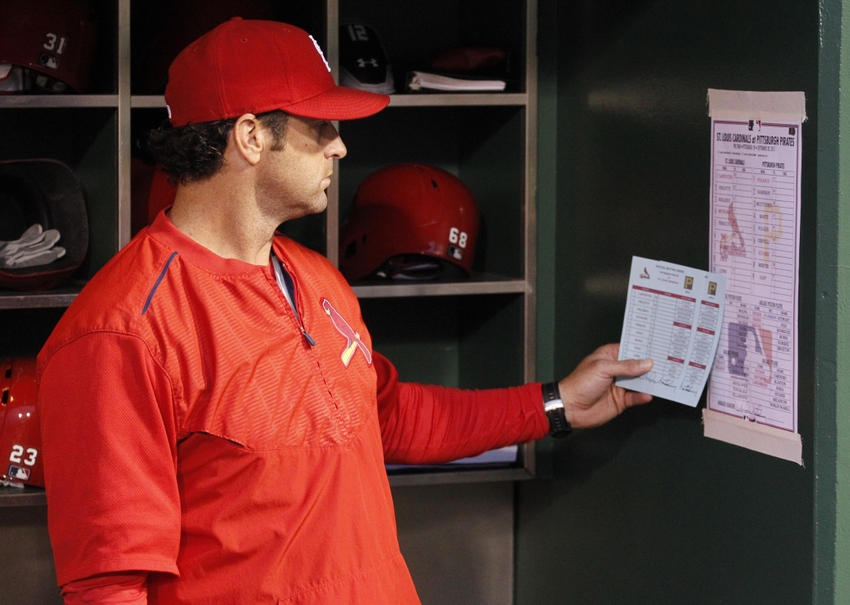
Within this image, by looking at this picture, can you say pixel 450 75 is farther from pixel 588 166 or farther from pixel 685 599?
pixel 685 599

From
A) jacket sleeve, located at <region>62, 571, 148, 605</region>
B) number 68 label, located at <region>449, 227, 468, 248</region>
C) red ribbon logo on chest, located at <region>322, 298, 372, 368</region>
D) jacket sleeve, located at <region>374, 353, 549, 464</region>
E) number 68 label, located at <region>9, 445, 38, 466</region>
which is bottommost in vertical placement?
jacket sleeve, located at <region>62, 571, 148, 605</region>

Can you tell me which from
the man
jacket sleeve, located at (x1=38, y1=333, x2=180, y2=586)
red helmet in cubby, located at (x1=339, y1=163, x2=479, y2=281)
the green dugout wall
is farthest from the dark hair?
red helmet in cubby, located at (x1=339, y1=163, x2=479, y2=281)

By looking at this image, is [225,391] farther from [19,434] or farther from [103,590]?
[19,434]

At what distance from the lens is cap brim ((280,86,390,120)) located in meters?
1.36

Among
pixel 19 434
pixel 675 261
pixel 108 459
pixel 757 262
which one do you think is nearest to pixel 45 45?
pixel 19 434

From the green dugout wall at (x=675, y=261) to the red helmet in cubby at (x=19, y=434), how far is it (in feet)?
3.67

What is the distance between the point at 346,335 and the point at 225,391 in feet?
0.90

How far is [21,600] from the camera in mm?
2299

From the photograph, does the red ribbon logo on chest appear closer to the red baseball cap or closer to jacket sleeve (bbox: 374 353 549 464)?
jacket sleeve (bbox: 374 353 549 464)

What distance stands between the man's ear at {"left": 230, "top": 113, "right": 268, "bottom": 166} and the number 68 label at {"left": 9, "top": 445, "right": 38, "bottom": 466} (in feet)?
3.26

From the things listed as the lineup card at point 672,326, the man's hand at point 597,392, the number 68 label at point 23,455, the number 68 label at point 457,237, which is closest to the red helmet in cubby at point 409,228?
the number 68 label at point 457,237

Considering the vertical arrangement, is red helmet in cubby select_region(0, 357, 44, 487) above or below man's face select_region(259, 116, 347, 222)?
below

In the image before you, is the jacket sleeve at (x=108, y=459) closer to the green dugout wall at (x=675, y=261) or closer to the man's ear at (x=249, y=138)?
the man's ear at (x=249, y=138)

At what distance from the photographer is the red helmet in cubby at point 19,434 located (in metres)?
1.97
